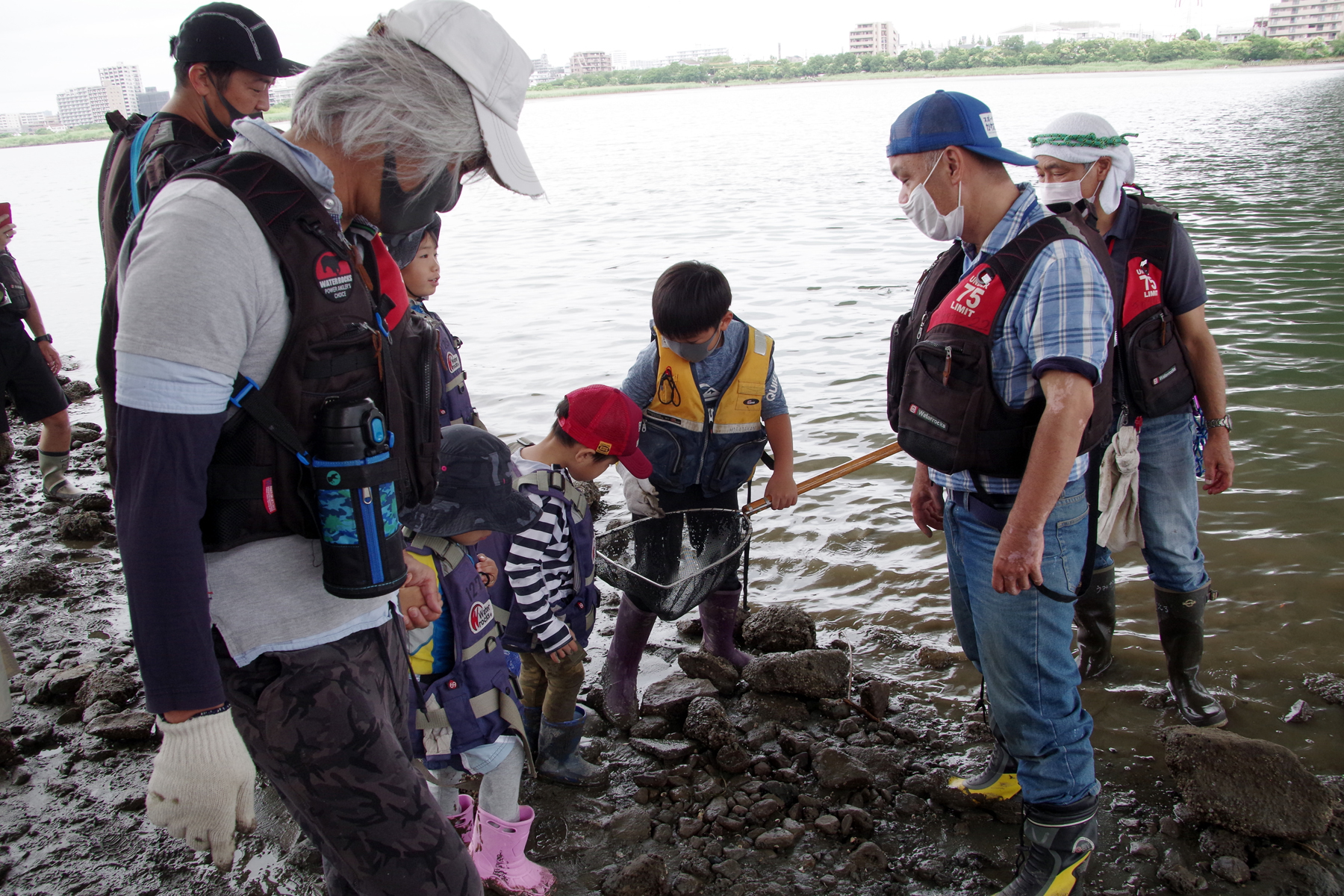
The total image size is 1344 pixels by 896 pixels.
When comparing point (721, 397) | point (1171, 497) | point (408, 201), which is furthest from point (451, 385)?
point (1171, 497)

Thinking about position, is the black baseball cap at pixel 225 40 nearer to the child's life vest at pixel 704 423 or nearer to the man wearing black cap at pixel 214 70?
the man wearing black cap at pixel 214 70

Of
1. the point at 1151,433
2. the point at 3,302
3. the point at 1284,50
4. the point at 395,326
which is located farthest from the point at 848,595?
the point at 1284,50

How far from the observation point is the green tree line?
102 m

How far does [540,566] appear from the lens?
10.2 ft

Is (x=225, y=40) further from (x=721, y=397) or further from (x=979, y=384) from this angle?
(x=979, y=384)

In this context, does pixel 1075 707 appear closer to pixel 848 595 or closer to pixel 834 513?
pixel 848 595

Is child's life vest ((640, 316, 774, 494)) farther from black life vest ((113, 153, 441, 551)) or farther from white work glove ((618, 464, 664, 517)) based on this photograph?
black life vest ((113, 153, 441, 551))

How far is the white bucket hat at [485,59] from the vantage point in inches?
66.3

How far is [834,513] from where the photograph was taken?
230 inches

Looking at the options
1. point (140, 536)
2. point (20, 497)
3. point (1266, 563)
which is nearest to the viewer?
point (140, 536)

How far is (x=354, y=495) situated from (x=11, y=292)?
18.7ft

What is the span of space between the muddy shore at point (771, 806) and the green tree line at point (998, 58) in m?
106

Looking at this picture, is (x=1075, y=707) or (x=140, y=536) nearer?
(x=140, y=536)

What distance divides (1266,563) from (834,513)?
7.55 feet
